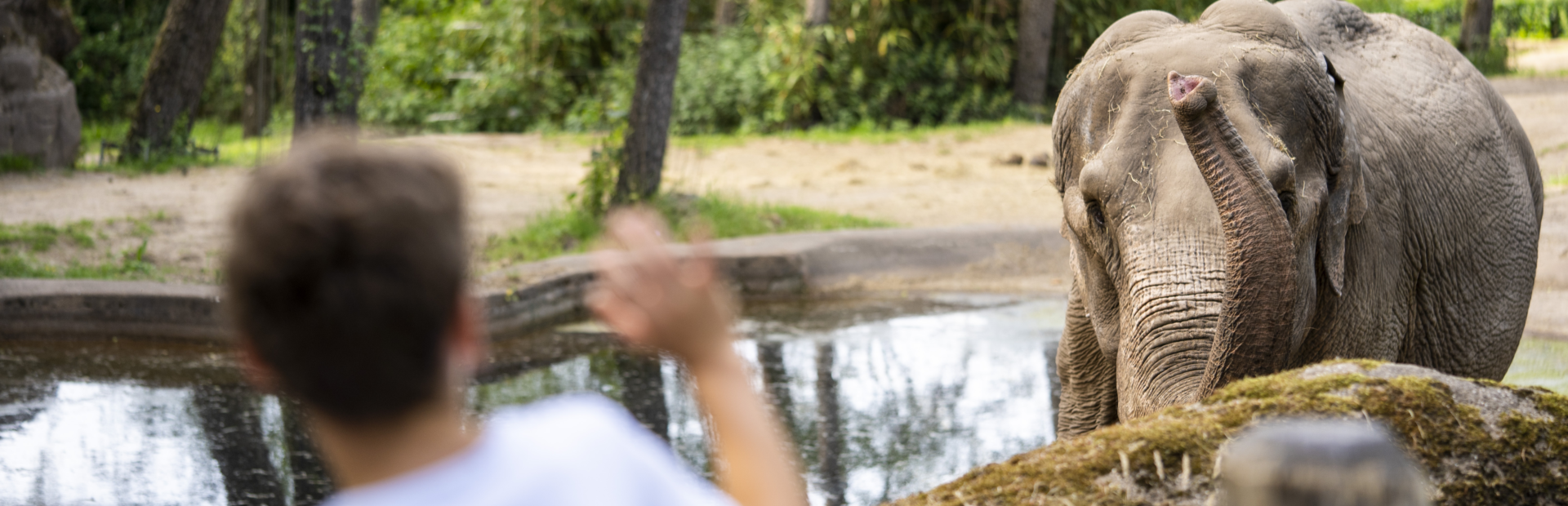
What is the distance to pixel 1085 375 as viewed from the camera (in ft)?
14.6

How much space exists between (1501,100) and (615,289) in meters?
5.14

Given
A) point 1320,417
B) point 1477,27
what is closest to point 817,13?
point 1477,27

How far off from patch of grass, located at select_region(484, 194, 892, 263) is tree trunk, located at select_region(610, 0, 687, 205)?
25cm

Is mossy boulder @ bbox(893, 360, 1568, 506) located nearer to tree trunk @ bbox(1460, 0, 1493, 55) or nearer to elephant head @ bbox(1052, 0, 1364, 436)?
elephant head @ bbox(1052, 0, 1364, 436)

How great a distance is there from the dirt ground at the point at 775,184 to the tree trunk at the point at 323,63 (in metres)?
0.81

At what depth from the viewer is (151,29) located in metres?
22.9

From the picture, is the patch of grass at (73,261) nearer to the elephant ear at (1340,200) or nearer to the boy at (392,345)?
the elephant ear at (1340,200)

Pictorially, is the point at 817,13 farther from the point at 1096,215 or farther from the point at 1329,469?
the point at 1329,469

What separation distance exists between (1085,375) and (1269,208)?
155cm

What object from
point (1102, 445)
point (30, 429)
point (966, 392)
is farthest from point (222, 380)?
point (1102, 445)

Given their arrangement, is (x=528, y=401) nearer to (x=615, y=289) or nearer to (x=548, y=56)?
(x=615, y=289)

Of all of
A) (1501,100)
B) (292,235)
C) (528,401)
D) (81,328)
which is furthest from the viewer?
(81,328)

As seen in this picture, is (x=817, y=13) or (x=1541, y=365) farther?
(x=817, y=13)

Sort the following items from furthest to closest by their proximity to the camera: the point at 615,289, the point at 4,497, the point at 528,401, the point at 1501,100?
the point at 528,401
the point at 1501,100
the point at 4,497
the point at 615,289
